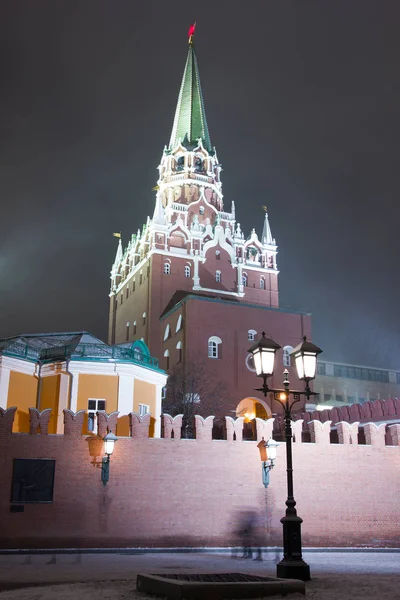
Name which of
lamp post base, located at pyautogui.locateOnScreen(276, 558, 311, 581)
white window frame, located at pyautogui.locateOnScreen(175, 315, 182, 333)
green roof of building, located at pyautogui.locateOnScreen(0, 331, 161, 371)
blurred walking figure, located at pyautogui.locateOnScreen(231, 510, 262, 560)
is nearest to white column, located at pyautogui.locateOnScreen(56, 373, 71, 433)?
green roof of building, located at pyautogui.locateOnScreen(0, 331, 161, 371)

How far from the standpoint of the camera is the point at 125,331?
6241 centimetres

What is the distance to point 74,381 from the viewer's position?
83.5 feet

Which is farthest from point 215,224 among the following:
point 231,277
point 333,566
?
point 333,566

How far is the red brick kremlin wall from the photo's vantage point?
19.6 m

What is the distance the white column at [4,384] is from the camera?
24.9m

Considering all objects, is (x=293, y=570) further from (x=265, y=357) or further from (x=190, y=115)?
(x=190, y=115)

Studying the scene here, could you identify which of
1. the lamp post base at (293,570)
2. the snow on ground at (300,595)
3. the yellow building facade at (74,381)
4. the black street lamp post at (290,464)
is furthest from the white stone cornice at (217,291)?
the lamp post base at (293,570)

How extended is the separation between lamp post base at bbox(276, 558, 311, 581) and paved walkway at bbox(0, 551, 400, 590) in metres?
2.08

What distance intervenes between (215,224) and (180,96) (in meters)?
20.2

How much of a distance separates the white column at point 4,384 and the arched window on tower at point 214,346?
20779mm

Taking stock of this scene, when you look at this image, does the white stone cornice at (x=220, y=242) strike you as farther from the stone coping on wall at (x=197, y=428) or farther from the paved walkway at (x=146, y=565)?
the paved walkway at (x=146, y=565)

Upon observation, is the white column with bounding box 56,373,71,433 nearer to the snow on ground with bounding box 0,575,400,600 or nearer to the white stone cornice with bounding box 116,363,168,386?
the white stone cornice with bounding box 116,363,168,386

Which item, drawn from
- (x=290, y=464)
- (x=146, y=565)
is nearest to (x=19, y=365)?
(x=146, y=565)

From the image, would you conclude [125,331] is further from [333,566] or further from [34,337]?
[333,566]
